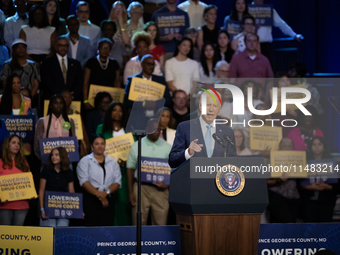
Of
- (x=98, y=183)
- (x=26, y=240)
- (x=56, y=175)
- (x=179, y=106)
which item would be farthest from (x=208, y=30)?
(x=26, y=240)

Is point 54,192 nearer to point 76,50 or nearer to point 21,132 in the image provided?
point 21,132

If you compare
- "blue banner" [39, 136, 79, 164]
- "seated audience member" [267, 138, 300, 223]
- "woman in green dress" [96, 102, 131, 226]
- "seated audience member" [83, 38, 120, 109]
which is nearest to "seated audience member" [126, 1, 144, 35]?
"seated audience member" [83, 38, 120, 109]

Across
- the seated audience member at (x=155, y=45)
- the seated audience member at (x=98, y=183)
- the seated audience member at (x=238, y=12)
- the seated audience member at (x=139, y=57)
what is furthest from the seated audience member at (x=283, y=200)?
the seated audience member at (x=238, y=12)

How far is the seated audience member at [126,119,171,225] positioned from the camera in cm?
561

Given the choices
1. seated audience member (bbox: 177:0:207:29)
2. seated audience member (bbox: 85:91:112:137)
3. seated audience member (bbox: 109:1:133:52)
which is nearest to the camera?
seated audience member (bbox: 85:91:112:137)

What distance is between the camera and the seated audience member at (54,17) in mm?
7324

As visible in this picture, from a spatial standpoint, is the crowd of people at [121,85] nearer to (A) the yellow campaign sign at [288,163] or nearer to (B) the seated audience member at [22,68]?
(B) the seated audience member at [22,68]

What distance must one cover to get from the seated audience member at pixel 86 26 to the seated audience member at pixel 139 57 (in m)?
0.85

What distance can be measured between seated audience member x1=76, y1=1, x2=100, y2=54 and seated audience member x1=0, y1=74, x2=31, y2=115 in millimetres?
1721

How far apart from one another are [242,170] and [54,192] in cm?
274

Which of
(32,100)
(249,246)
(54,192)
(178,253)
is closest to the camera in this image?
(249,246)

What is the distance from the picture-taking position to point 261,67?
7.22 m

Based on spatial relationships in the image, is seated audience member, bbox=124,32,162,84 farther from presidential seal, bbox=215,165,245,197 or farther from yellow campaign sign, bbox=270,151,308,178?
presidential seal, bbox=215,165,245,197

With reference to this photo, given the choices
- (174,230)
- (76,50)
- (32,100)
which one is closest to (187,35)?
(76,50)
